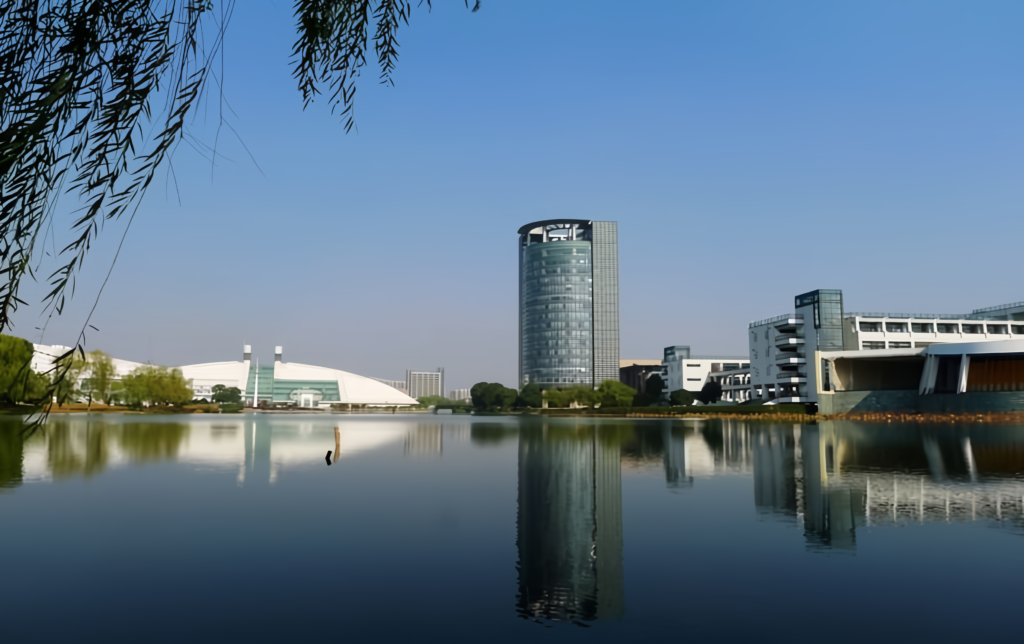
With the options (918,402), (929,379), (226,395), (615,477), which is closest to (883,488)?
(615,477)

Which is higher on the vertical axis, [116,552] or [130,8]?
[130,8]

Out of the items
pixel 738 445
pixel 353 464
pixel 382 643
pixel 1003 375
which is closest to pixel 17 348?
pixel 353 464

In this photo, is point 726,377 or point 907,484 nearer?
point 907,484

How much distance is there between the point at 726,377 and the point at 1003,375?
221ft

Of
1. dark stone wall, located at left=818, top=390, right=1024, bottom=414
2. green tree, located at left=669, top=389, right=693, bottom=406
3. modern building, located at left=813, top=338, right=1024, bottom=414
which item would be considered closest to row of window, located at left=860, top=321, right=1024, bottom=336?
modern building, located at left=813, top=338, right=1024, bottom=414

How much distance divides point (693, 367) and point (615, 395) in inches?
1547

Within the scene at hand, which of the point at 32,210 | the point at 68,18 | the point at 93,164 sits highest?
the point at 68,18

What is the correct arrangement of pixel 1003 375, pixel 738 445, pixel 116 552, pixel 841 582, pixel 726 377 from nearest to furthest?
pixel 841 582
pixel 116 552
pixel 738 445
pixel 1003 375
pixel 726 377

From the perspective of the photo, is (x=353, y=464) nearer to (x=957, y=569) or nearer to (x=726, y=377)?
(x=957, y=569)

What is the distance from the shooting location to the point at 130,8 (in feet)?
15.8

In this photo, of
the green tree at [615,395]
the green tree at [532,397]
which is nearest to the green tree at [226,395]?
the green tree at [532,397]

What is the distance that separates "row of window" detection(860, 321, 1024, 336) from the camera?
112m

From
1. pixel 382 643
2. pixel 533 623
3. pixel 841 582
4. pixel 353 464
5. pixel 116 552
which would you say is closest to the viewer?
pixel 382 643

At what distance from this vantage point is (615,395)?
393ft
